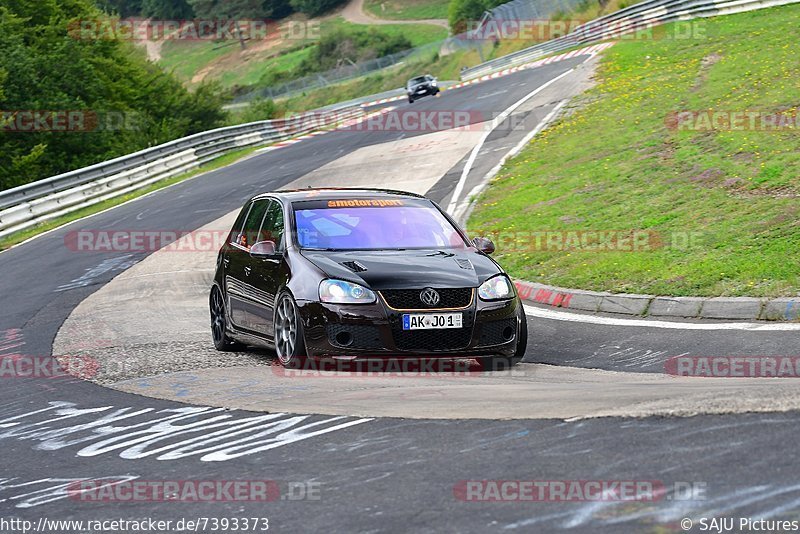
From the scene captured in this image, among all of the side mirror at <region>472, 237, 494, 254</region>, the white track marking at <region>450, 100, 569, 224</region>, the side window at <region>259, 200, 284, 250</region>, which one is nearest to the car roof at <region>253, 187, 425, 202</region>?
the side window at <region>259, 200, 284, 250</region>

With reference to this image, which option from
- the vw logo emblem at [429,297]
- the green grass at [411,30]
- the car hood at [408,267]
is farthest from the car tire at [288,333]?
the green grass at [411,30]

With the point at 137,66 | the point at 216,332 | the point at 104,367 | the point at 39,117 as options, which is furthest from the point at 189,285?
the point at 137,66

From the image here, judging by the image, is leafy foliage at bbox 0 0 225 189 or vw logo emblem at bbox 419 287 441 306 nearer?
vw logo emblem at bbox 419 287 441 306

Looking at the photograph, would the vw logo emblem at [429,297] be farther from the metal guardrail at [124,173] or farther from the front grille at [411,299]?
the metal guardrail at [124,173]

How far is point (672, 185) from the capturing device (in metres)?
17.0

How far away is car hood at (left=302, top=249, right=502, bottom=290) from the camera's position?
31.3 ft

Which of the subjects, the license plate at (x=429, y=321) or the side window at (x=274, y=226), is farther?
the side window at (x=274, y=226)

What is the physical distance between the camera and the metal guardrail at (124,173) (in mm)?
27219

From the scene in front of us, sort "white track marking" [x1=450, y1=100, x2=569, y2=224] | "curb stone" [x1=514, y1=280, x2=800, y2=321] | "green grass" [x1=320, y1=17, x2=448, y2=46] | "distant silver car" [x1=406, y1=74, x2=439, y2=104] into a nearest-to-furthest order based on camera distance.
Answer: "curb stone" [x1=514, y1=280, x2=800, y2=321] < "white track marking" [x1=450, y1=100, x2=569, y2=224] < "distant silver car" [x1=406, y1=74, x2=439, y2=104] < "green grass" [x1=320, y1=17, x2=448, y2=46]

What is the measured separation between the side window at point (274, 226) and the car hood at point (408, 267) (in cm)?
64

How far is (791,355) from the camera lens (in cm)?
925

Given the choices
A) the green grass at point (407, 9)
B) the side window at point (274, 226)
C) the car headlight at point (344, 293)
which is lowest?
the car headlight at point (344, 293)

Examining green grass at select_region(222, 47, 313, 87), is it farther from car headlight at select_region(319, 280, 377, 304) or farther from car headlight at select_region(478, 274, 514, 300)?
car headlight at select_region(319, 280, 377, 304)

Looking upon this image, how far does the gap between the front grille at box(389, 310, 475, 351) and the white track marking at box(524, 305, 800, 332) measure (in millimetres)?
2557
